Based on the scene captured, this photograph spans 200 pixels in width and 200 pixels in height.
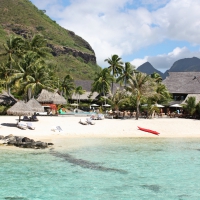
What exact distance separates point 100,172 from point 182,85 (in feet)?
122

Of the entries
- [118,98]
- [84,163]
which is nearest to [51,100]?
[118,98]

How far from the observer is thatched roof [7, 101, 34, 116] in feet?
80.9

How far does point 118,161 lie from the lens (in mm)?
15969

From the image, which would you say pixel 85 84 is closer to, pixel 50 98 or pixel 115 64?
pixel 115 64

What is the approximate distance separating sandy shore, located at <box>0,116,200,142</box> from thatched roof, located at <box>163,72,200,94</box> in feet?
55.9

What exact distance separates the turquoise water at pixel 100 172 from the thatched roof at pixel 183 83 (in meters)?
26.9

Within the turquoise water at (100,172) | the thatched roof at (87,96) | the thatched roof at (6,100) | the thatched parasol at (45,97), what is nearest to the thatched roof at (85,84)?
the thatched roof at (87,96)

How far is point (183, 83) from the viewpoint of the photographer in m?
48.4

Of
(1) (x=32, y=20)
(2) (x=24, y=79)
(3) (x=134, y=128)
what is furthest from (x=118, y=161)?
(1) (x=32, y=20)

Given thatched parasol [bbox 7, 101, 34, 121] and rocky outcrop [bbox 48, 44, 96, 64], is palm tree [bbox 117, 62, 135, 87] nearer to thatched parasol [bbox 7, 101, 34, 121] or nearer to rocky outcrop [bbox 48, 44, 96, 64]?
thatched parasol [bbox 7, 101, 34, 121]

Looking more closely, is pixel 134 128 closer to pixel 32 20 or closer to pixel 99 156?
pixel 99 156

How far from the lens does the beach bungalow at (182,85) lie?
152 ft

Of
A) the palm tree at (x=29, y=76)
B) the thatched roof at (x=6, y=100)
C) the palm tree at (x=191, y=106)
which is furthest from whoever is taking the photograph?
the palm tree at (x=191, y=106)

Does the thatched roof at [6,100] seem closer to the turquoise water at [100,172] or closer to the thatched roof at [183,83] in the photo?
the turquoise water at [100,172]
